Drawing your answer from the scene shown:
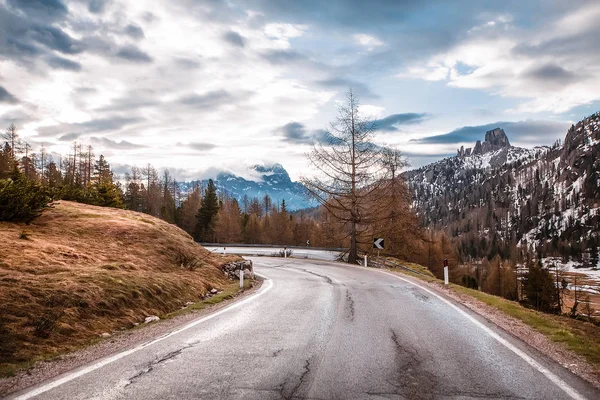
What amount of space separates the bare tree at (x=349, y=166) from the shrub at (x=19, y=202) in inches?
664

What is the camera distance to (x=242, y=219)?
87.0 m

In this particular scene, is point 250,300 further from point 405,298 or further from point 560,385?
point 560,385

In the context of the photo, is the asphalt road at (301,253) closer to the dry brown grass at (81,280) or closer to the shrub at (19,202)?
the dry brown grass at (81,280)

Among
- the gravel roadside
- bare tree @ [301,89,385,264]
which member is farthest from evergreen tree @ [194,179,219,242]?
the gravel roadside

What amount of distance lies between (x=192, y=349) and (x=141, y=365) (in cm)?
88

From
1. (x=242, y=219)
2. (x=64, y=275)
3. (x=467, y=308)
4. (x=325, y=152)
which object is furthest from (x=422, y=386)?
(x=242, y=219)

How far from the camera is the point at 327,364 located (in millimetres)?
5070

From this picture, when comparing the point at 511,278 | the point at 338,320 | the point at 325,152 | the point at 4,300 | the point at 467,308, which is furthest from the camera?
the point at 511,278

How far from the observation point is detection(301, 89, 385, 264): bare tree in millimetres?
28219

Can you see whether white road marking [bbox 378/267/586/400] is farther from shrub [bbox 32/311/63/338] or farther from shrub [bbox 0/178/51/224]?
shrub [bbox 0/178/51/224]

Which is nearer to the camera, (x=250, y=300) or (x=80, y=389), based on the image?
(x=80, y=389)

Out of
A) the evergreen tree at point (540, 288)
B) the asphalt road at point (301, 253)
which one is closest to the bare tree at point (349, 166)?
the asphalt road at point (301, 253)

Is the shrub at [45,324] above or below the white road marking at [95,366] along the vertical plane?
above

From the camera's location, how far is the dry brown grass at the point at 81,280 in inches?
259
